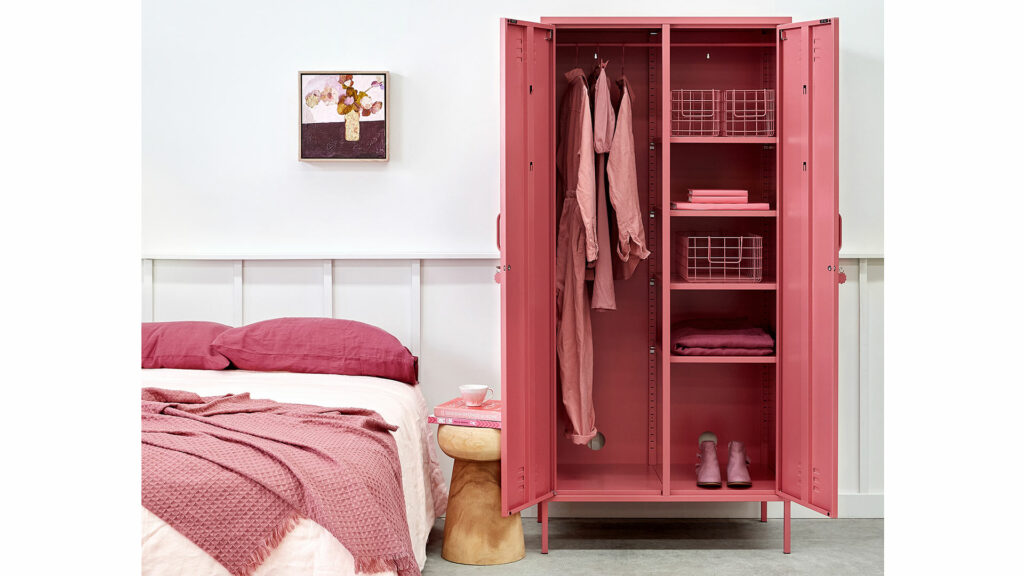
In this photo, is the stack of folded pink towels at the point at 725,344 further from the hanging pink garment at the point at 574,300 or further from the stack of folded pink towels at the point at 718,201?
the stack of folded pink towels at the point at 718,201

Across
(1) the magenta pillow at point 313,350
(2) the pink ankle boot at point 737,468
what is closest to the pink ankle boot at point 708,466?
(2) the pink ankle boot at point 737,468

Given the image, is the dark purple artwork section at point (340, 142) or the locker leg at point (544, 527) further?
the dark purple artwork section at point (340, 142)

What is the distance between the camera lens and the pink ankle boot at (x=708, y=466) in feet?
10.2

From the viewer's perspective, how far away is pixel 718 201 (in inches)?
123

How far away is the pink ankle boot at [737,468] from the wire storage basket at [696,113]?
1352mm

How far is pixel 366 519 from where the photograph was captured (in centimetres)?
186

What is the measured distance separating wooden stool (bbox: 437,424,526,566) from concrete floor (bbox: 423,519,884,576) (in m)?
0.05

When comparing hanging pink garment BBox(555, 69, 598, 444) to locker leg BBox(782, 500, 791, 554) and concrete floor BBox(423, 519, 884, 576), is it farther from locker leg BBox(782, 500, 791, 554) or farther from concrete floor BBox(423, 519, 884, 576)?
locker leg BBox(782, 500, 791, 554)

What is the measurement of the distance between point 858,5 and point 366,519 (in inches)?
Result: 123
